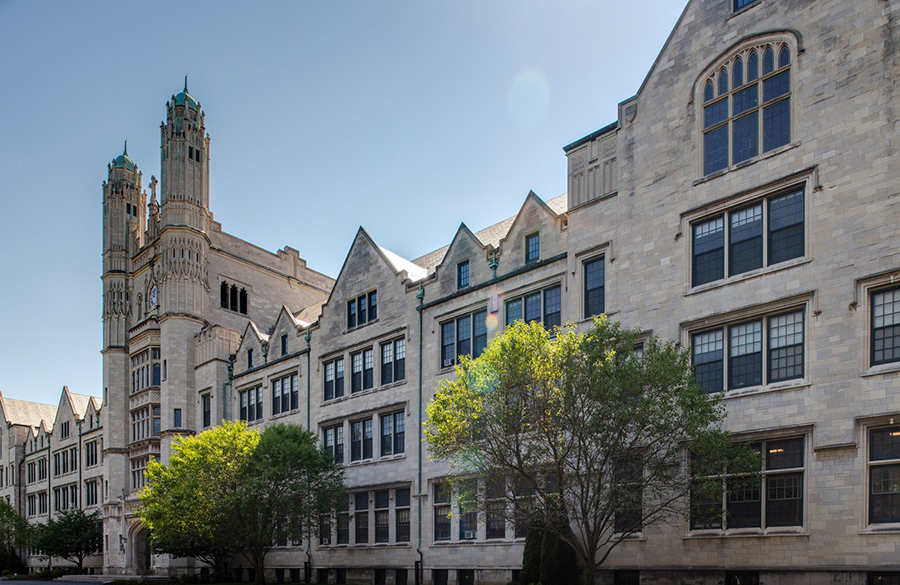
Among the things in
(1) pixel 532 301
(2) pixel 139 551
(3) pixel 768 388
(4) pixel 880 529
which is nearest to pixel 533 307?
(1) pixel 532 301

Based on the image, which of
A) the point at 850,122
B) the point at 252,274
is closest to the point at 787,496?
the point at 850,122

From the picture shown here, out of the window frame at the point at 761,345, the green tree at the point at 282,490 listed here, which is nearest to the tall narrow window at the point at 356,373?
the green tree at the point at 282,490

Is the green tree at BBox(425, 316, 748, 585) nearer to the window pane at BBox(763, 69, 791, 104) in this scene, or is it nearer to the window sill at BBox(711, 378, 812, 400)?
the window sill at BBox(711, 378, 812, 400)

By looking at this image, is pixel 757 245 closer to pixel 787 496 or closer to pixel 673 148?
pixel 673 148

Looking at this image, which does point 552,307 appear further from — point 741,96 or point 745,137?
point 741,96

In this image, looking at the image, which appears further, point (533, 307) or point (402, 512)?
point (402, 512)

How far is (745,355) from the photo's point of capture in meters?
24.3

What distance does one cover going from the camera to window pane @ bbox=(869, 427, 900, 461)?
20.7 metres

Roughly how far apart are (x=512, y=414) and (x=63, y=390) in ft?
226

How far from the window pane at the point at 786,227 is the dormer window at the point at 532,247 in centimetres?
990

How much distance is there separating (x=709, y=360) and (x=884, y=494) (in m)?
6.23

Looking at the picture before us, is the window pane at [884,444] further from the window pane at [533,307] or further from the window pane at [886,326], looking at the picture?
the window pane at [533,307]

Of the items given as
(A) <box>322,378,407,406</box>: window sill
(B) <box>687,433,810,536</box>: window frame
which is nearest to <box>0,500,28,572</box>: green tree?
(A) <box>322,378,407,406</box>: window sill

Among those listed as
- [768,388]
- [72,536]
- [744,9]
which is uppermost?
[744,9]
